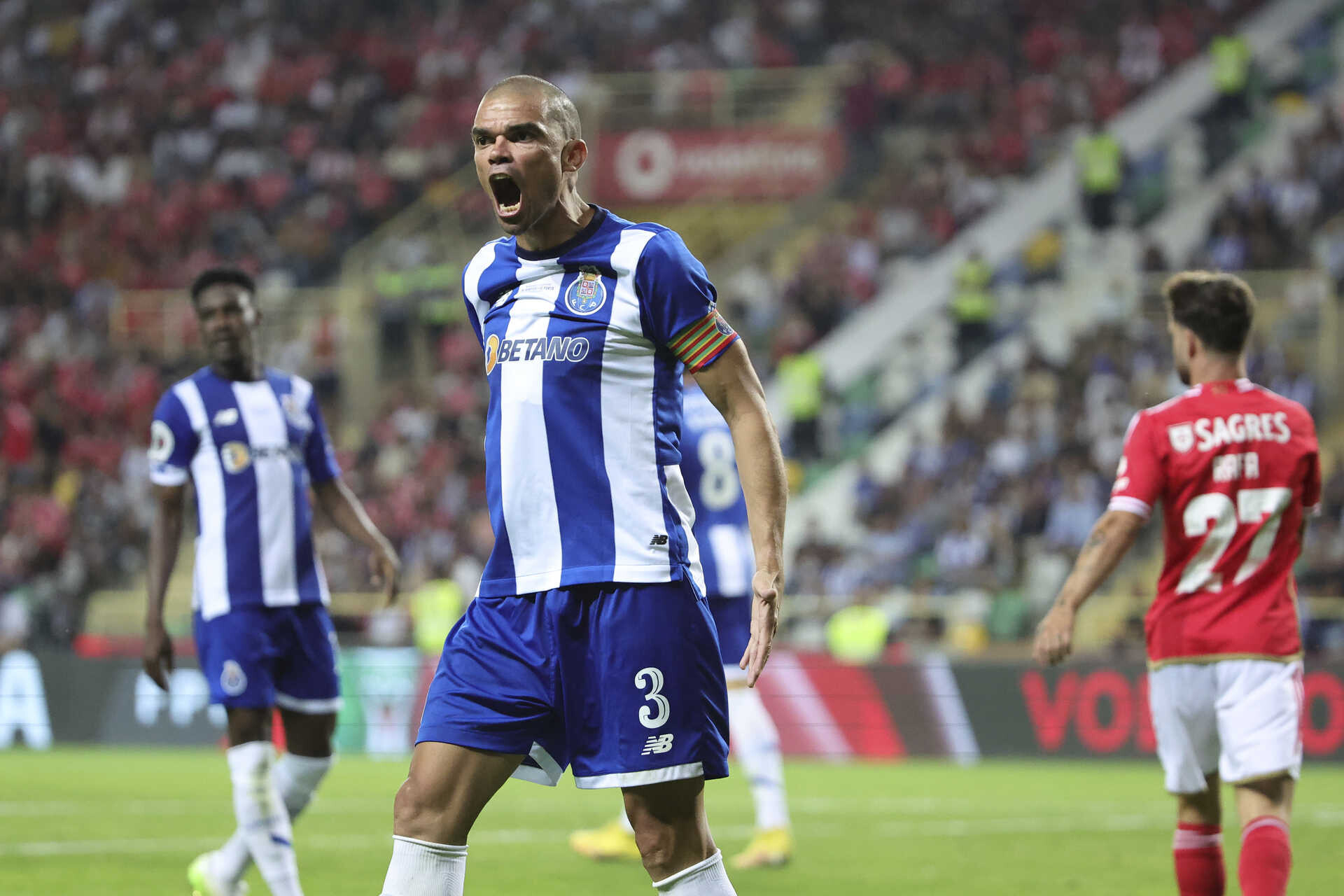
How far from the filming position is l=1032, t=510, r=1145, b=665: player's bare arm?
17.6ft

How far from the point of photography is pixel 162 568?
23.1 feet

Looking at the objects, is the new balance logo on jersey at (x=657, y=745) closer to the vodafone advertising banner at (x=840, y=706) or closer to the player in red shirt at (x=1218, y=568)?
the player in red shirt at (x=1218, y=568)

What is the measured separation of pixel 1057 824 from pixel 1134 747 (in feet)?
15.6

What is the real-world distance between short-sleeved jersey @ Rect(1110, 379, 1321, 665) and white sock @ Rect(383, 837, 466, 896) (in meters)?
2.51

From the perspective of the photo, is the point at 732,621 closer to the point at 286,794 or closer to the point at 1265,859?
the point at 286,794

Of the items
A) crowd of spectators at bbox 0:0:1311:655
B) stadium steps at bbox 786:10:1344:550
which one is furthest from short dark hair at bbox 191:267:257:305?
stadium steps at bbox 786:10:1344:550

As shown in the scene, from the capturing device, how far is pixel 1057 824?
1077 cm

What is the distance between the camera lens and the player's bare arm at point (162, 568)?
22.2 feet

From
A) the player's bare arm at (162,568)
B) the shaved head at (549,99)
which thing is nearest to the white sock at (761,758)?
→ the player's bare arm at (162,568)

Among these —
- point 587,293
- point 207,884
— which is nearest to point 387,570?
point 207,884

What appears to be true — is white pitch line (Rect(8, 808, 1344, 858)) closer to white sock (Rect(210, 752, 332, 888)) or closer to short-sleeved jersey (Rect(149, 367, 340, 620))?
white sock (Rect(210, 752, 332, 888))

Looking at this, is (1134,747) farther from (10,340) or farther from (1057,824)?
(10,340)

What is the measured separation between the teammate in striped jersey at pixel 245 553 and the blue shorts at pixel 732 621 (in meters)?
2.18

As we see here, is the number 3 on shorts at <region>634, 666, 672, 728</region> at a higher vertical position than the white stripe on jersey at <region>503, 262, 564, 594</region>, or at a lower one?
lower
